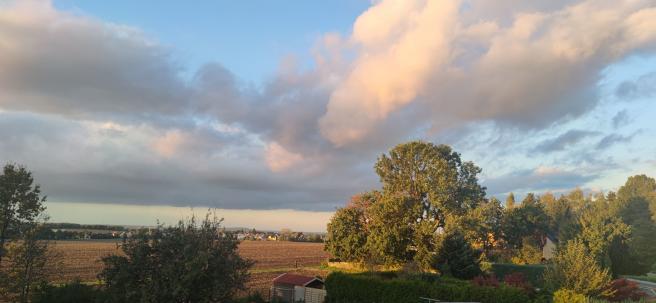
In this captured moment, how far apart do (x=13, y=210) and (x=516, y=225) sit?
2845 inches

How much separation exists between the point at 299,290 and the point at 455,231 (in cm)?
1691

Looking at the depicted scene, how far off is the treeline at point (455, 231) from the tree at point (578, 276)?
61 mm

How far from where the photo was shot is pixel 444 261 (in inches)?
1625

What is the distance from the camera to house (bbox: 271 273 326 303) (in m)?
38.6

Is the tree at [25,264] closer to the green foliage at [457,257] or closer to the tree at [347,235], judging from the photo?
the green foliage at [457,257]

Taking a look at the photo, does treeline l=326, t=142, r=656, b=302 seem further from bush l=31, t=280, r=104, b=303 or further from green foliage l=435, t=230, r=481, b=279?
bush l=31, t=280, r=104, b=303

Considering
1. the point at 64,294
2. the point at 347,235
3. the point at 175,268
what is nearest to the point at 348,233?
the point at 347,235

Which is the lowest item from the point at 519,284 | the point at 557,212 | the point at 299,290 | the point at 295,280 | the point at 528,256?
the point at 299,290

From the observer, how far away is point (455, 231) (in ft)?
150

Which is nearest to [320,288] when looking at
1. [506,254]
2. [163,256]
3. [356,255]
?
[356,255]

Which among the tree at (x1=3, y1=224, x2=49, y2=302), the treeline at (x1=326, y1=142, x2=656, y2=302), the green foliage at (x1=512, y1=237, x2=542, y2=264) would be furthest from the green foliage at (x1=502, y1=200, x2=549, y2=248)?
the tree at (x1=3, y1=224, x2=49, y2=302)

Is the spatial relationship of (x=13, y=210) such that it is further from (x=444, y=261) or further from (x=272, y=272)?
(x=272, y=272)

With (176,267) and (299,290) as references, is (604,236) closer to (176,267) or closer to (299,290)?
(299,290)

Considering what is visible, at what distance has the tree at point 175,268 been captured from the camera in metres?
19.2
